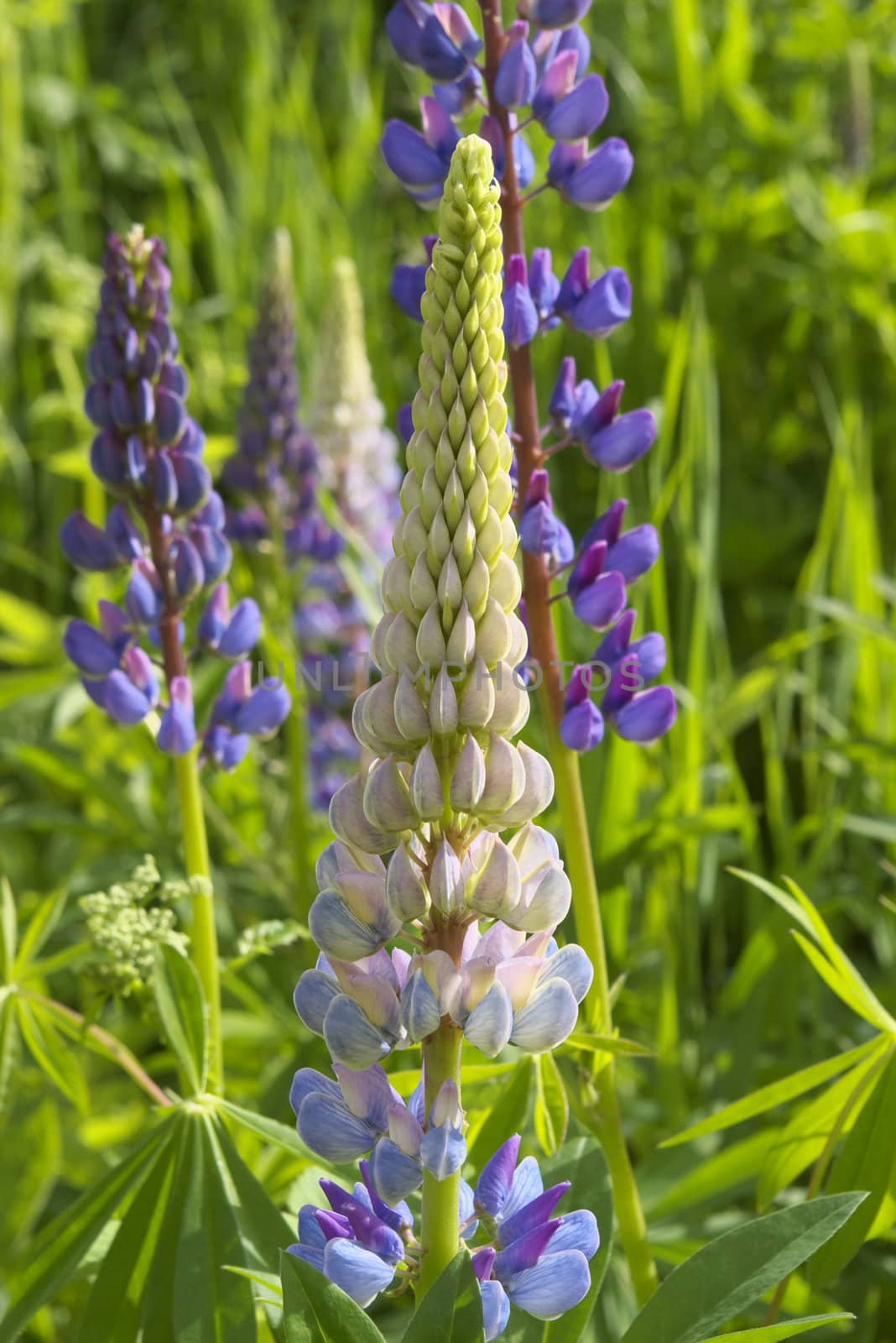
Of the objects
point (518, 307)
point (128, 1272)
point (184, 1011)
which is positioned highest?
point (518, 307)

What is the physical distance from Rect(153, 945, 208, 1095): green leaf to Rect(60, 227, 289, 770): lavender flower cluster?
1.11 feet

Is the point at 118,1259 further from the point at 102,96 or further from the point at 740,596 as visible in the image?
the point at 102,96

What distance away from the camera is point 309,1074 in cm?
111

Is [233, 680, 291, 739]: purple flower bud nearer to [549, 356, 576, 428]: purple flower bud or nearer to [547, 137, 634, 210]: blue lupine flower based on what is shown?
[549, 356, 576, 428]: purple flower bud

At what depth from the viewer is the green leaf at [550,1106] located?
4.47ft

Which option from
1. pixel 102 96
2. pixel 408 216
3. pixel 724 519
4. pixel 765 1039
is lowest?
pixel 765 1039

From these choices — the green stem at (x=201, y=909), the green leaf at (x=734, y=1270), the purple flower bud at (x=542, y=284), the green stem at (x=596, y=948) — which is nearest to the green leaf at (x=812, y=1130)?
the green stem at (x=596, y=948)

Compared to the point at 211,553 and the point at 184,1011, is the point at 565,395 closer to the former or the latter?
the point at 211,553

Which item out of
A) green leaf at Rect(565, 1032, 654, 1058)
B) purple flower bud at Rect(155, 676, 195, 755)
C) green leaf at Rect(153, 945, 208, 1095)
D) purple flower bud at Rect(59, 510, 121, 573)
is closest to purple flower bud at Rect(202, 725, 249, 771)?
purple flower bud at Rect(155, 676, 195, 755)

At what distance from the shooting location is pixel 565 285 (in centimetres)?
160

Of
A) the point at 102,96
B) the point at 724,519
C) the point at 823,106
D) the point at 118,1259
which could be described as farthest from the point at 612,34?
the point at 118,1259

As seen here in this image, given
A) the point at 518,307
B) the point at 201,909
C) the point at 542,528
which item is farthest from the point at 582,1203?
the point at 518,307

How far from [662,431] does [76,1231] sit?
1572mm

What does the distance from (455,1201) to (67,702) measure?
1796 millimetres
